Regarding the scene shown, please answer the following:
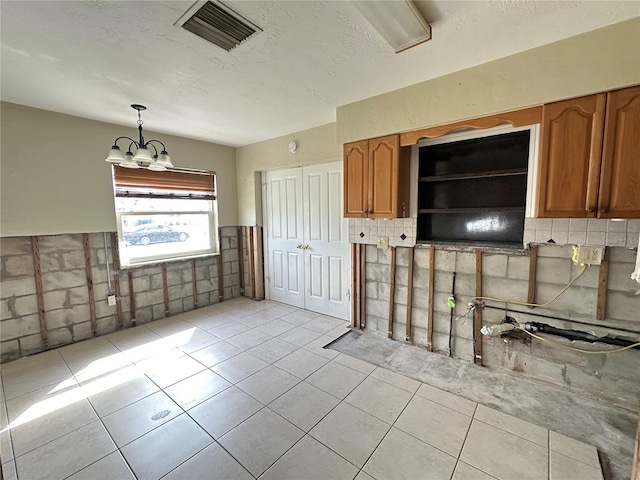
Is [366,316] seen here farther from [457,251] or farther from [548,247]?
[548,247]

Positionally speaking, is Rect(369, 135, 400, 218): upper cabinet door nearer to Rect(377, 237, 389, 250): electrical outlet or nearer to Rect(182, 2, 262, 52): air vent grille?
Rect(377, 237, 389, 250): electrical outlet

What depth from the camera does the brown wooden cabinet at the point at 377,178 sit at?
2740mm

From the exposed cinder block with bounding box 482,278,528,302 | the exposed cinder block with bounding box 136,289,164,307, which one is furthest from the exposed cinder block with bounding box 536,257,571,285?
the exposed cinder block with bounding box 136,289,164,307

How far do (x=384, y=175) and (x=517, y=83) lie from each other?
1.22 m

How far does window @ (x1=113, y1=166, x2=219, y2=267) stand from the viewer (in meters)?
3.57

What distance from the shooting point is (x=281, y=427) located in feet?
6.25

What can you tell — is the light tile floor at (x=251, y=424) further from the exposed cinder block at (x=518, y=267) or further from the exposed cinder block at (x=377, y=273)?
the exposed cinder block at (x=518, y=267)

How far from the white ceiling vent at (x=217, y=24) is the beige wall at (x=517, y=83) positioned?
1.43 m

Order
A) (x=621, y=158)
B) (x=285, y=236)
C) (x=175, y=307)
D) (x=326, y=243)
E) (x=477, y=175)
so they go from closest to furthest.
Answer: (x=621, y=158)
(x=477, y=175)
(x=326, y=243)
(x=175, y=307)
(x=285, y=236)

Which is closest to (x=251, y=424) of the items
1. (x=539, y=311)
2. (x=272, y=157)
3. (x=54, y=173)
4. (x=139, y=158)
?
(x=539, y=311)

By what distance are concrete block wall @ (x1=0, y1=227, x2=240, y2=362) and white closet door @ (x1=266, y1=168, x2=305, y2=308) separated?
132cm

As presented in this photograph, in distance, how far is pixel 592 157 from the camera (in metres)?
1.89

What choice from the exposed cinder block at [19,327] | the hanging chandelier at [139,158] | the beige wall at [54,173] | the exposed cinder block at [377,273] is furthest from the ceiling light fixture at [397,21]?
the exposed cinder block at [19,327]

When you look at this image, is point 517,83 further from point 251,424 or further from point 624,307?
point 251,424
